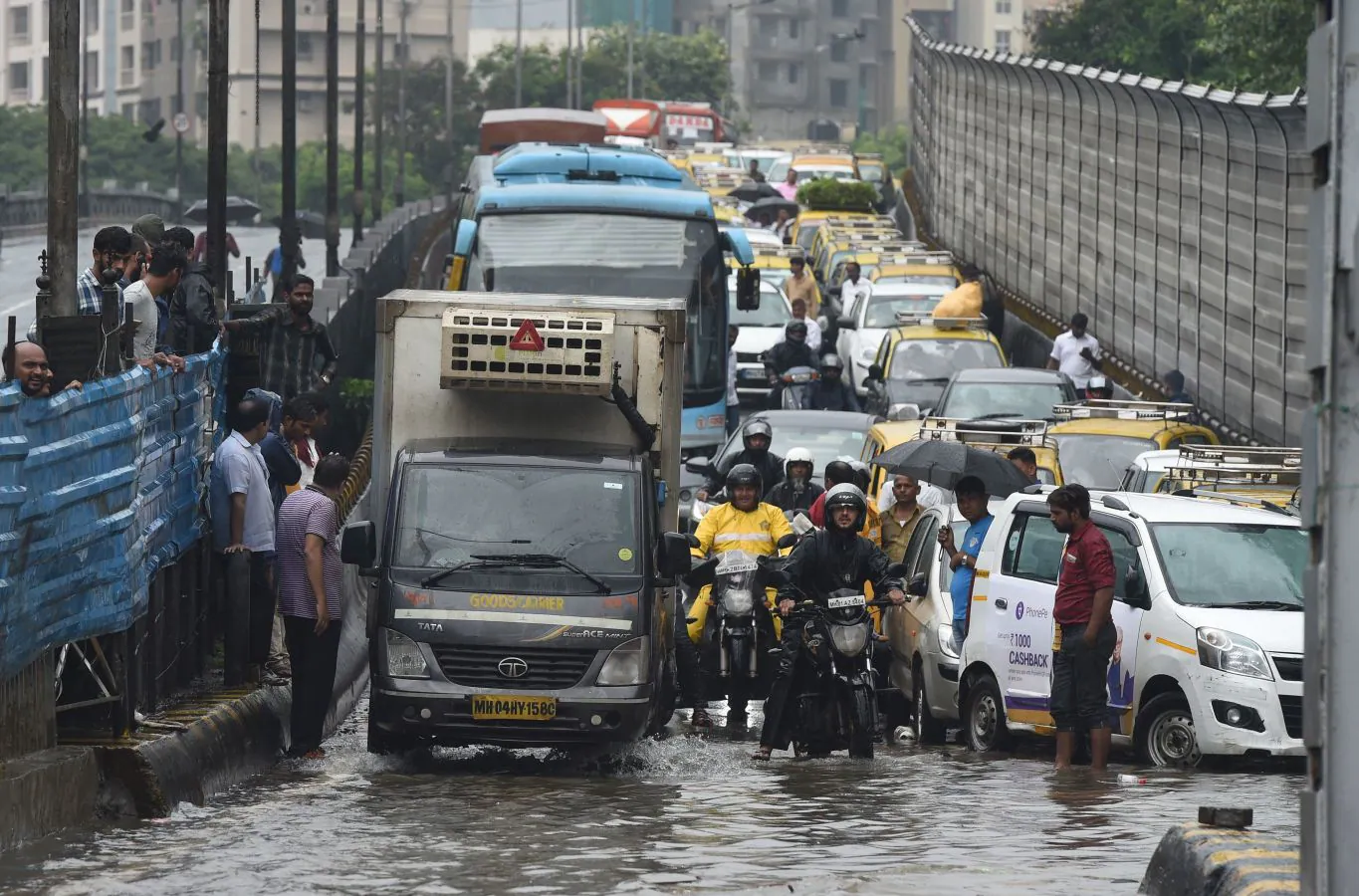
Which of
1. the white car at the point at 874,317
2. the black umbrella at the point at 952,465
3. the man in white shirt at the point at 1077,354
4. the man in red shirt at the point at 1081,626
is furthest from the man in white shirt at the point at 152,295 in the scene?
the white car at the point at 874,317

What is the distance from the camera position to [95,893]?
932 cm

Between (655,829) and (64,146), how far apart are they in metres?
5.99

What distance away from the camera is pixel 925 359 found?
31.3 m

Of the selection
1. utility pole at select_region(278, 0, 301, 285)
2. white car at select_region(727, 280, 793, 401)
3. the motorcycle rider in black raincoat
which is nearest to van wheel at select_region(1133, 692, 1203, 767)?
the motorcycle rider in black raincoat

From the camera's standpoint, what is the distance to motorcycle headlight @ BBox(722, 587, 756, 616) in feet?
52.8

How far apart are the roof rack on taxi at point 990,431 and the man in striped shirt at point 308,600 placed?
6346 millimetres

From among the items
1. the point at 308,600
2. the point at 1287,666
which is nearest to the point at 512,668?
the point at 308,600

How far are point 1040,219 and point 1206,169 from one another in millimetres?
14171

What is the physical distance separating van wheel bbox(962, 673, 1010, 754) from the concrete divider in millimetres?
5677

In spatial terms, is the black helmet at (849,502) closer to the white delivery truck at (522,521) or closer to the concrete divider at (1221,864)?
the white delivery truck at (522,521)

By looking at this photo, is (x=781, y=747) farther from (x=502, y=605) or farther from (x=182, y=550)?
(x=182, y=550)

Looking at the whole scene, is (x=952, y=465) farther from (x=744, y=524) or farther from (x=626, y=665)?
(x=626, y=665)

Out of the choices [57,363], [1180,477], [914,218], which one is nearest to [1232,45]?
[914,218]

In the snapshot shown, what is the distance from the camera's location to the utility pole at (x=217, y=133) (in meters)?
24.5
